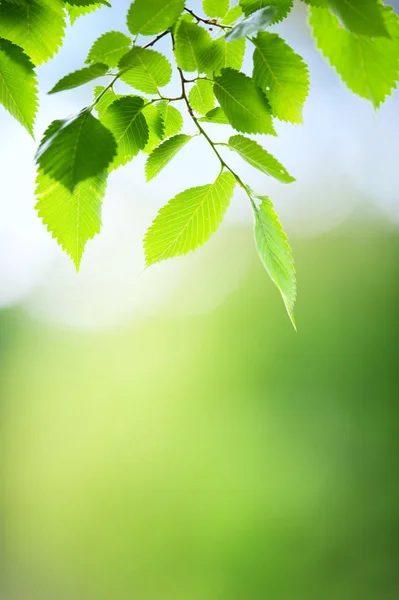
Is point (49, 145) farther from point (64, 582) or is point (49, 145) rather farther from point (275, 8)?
point (64, 582)

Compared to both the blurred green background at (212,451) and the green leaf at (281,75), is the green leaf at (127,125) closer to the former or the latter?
the green leaf at (281,75)

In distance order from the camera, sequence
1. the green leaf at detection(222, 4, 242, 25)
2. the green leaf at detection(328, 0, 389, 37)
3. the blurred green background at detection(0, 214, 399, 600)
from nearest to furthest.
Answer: the green leaf at detection(328, 0, 389, 37) < the green leaf at detection(222, 4, 242, 25) < the blurred green background at detection(0, 214, 399, 600)

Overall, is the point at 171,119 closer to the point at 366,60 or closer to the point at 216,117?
the point at 216,117

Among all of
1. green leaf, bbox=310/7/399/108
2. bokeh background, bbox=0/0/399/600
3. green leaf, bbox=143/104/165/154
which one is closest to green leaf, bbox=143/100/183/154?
green leaf, bbox=143/104/165/154

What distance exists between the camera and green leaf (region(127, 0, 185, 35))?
25cm

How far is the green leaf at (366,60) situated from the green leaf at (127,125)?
0.11 metres

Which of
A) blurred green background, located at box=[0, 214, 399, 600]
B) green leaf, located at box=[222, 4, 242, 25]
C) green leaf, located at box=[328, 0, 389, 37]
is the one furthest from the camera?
blurred green background, located at box=[0, 214, 399, 600]

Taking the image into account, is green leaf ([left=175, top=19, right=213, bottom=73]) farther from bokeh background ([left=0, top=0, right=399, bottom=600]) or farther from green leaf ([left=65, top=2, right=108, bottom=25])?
bokeh background ([left=0, top=0, right=399, bottom=600])

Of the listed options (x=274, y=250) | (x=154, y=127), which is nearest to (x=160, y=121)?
(x=154, y=127)

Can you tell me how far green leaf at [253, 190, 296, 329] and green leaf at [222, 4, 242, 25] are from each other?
0.11 metres

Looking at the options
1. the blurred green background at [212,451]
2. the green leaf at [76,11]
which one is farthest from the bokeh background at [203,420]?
the green leaf at [76,11]

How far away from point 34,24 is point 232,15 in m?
0.11

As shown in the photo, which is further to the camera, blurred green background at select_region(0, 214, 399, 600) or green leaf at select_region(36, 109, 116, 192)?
blurred green background at select_region(0, 214, 399, 600)

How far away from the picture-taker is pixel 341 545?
4.47 metres
